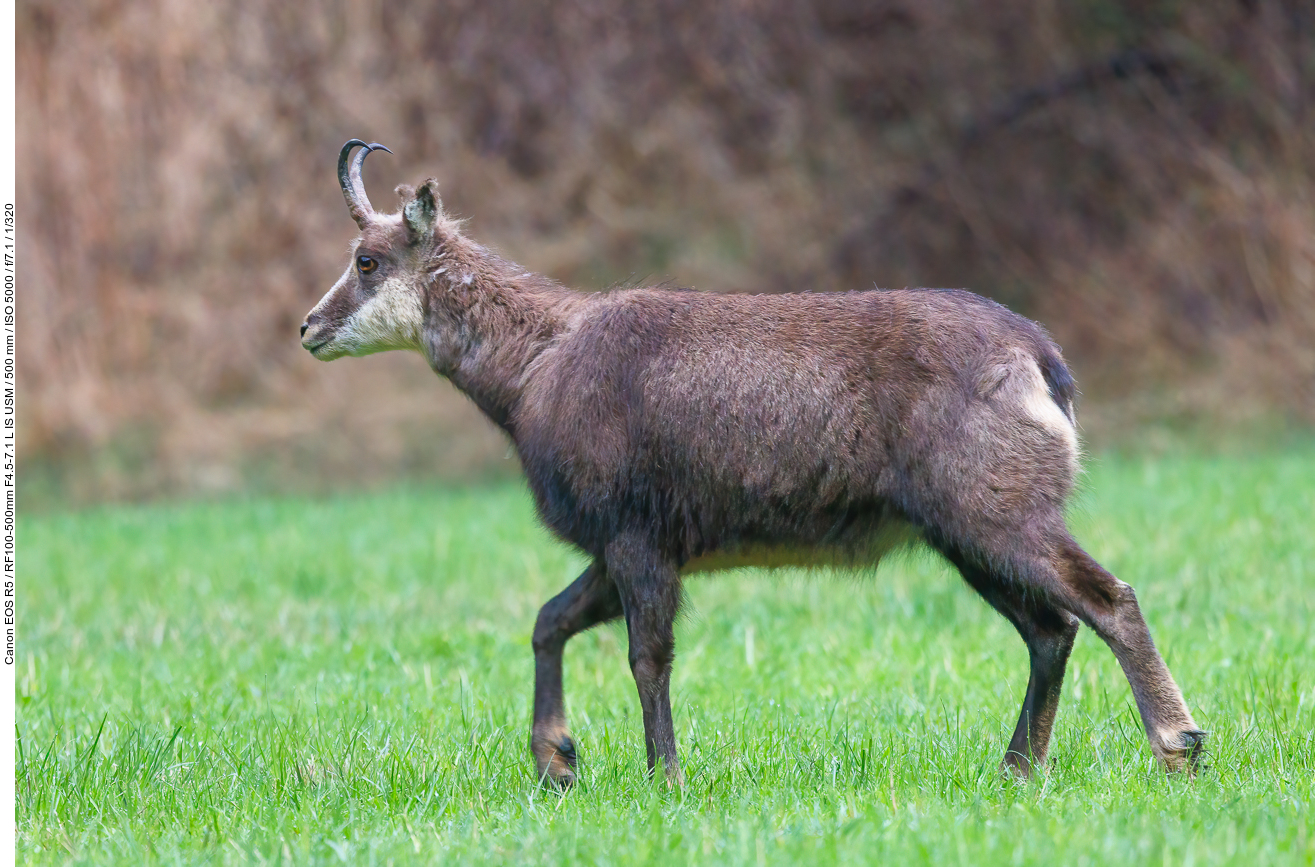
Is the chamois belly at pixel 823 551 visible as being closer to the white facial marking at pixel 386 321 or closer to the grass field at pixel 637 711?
the grass field at pixel 637 711

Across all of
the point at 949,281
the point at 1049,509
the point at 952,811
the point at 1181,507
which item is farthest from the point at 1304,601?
the point at 949,281

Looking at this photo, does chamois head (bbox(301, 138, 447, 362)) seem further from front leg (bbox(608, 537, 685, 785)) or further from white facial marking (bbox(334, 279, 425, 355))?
front leg (bbox(608, 537, 685, 785))

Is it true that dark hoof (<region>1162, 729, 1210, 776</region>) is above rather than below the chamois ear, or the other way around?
below

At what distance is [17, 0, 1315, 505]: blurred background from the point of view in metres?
17.4

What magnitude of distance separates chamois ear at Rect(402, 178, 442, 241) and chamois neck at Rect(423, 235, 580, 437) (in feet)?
0.36

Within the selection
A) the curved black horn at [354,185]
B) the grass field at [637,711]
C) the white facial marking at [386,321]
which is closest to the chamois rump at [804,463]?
the grass field at [637,711]

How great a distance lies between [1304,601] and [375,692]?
14.8ft

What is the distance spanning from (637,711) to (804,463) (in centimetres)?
186

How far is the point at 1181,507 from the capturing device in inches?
420

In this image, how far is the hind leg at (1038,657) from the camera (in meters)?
5.45

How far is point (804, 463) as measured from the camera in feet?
17.4

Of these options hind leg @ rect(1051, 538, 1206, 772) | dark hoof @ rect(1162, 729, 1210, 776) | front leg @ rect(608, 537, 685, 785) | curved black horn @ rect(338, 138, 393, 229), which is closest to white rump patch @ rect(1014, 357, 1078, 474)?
hind leg @ rect(1051, 538, 1206, 772)

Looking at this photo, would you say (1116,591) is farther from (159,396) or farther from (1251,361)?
(159,396)

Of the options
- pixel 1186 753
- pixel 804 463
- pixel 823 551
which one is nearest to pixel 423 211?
pixel 804 463
